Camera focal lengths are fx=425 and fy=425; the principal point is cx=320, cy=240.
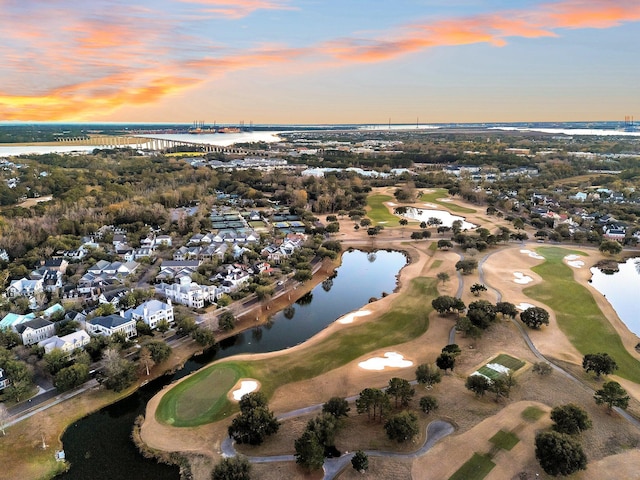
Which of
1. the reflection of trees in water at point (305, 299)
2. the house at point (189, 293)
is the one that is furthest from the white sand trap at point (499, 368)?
the house at point (189, 293)

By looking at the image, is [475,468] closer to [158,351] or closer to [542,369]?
[542,369]

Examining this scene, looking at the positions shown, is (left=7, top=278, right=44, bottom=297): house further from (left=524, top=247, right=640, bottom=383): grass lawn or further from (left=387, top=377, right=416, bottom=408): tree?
(left=524, top=247, right=640, bottom=383): grass lawn

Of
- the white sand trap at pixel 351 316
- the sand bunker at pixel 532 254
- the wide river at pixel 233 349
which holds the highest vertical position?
the sand bunker at pixel 532 254

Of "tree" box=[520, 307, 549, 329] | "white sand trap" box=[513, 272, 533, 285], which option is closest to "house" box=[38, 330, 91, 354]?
"tree" box=[520, 307, 549, 329]

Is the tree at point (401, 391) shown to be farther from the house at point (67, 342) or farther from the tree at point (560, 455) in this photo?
the house at point (67, 342)

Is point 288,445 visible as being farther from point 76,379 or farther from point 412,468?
point 76,379

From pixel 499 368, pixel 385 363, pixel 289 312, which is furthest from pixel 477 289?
pixel 289 312
